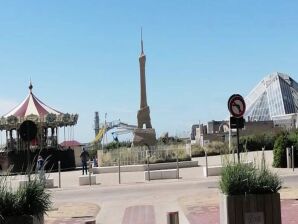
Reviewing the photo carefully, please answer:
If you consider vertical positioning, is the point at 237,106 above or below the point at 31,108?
below

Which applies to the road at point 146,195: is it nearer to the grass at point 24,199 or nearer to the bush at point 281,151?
the bush at point 281,151

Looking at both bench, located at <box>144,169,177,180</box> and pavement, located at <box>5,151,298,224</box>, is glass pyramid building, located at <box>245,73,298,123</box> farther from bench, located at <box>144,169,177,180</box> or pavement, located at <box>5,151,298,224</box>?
pavement, located at <box>5,151,298,224</box>

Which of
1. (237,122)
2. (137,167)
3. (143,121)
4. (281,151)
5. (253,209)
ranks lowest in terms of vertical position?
(253,209)

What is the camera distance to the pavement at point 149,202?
46.4 feet

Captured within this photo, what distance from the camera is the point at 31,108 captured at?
157ft

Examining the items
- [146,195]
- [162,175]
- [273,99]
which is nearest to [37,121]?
[162,175]

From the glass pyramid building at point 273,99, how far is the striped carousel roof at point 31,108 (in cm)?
8472

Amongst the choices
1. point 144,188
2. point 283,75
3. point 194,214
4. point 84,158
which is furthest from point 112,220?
point 283,75

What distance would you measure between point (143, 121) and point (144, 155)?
24.7 ft

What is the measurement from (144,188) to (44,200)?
15.0 meters

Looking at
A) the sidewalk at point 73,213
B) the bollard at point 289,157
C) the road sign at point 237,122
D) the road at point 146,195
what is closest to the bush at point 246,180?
the road at point 146,195

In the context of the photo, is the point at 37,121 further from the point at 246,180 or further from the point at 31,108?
the point at 246,180

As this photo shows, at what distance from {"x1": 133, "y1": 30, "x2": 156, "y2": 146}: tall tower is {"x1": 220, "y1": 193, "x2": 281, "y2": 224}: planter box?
103 feet

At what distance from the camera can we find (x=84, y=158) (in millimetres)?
34562
